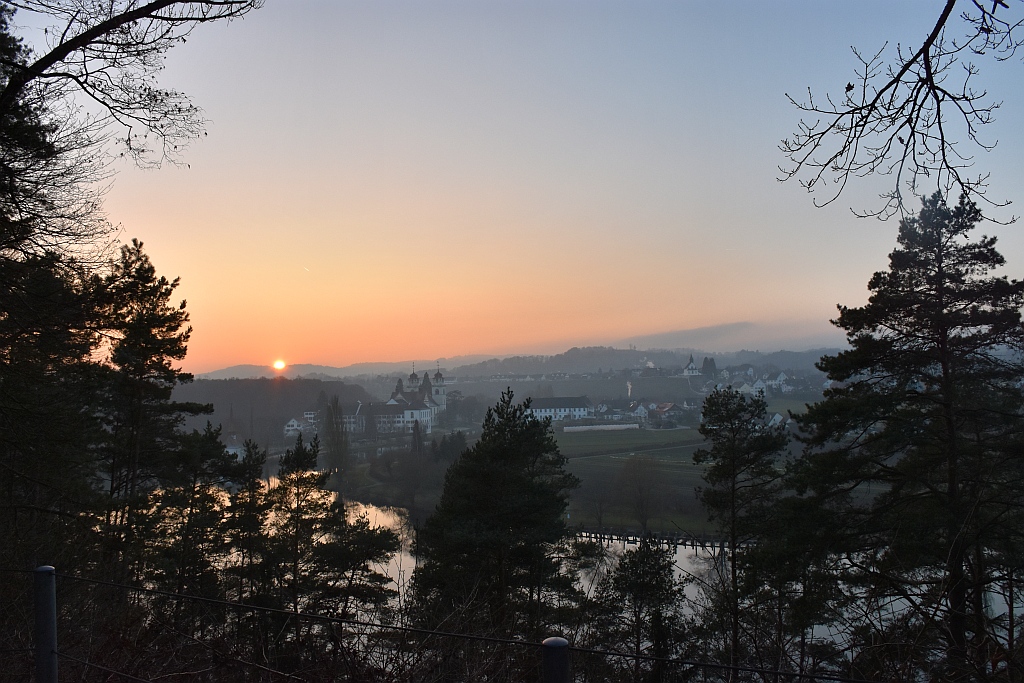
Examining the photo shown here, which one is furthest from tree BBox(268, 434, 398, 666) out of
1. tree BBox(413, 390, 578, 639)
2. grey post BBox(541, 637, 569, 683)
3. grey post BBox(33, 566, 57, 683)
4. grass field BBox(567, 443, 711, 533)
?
grass field BBox(567, 443, 711, 533)

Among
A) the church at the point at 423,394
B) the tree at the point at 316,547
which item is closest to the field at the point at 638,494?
the tree at the point at 316,547

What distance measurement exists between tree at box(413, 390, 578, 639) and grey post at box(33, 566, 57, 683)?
8700mm

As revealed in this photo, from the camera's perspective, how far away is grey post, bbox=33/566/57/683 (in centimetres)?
270

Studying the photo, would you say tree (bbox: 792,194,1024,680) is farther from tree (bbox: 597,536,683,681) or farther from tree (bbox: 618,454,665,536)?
tree (bbox: 618,454,665,536)

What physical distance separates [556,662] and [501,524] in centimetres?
1125

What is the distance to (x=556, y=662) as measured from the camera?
1.89 meters

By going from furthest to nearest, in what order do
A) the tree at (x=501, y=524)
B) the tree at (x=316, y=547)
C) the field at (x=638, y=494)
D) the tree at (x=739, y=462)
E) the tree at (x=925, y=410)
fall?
the field at (x=638, y=494) → the tree at (x=316, y=547) → the tree at (x=739, y=462) → the tree at (x=501, y=524) → the tree at (x=925, y=410)

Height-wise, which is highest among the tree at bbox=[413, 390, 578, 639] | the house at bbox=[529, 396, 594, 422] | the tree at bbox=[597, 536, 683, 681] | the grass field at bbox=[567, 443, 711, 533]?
the tree at bbox=[413, 390, 578, 639]

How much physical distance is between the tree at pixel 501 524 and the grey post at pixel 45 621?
870 cm

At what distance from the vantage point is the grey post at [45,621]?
106 inches

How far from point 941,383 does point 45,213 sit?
1192cm

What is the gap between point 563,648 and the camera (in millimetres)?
1893

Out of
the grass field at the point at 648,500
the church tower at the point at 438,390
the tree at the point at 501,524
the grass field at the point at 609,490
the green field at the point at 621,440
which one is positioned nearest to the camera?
the tree at the point at 501,524

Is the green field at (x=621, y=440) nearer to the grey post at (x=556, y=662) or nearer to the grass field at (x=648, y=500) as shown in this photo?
the grass field at (x=648, y=500)
